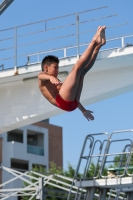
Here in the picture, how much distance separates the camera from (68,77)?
620cm

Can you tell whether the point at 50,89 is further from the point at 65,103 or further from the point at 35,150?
the point at 35,150

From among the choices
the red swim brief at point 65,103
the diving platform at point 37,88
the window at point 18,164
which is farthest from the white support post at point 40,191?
the window at point 18,164

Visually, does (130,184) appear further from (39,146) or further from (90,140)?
(39,146)

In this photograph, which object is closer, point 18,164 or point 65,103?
point 65,103

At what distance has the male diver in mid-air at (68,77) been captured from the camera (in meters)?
6.07

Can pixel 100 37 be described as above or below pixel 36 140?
above

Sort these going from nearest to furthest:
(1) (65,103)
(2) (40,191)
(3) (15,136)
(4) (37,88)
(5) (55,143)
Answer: (1) (65,103), (4) (37,88), (2) (40,191), (3) (15,136), (5) (55,143)

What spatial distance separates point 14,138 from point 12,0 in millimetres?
41378

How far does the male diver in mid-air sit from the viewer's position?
19.9ft

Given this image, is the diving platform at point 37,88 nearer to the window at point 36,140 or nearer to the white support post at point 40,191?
the white support post at point 40,191

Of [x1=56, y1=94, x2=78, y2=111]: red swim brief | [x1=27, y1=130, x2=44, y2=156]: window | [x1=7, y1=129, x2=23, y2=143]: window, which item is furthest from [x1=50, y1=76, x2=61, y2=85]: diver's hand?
[x1=7, y1=129, x2=23, y2=143]: window

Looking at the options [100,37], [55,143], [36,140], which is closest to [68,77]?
[100,37]

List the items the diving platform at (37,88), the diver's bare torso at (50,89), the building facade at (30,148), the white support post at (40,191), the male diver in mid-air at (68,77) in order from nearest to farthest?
1. the male diver in mid-air at (68,77)
2. the diver's bare torso at (50,89)
3. the diving platform at (37,88)
4. the white support post at (40,191)
5. the building facade at (30,148)

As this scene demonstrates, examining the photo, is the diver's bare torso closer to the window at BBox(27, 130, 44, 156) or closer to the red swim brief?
the red swim brief
